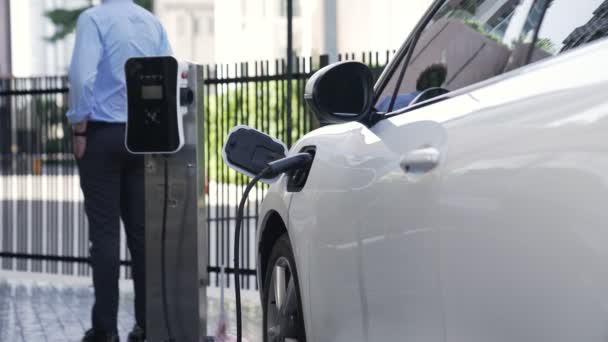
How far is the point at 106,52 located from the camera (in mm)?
7301

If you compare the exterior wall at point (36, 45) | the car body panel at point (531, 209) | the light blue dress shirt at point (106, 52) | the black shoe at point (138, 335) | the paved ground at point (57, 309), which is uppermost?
the exterior wall at point (36, 45)

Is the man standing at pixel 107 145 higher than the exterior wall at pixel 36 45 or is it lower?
lower

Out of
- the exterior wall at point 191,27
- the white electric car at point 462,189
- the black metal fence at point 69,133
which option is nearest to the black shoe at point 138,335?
the black metal fence at point 69,133

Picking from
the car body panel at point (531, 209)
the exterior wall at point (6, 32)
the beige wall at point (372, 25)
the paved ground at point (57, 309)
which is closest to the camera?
the car body panel at point (531, 209)

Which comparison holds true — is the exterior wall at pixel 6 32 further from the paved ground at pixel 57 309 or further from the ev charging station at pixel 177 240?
the ev charging station at pixel 177 240

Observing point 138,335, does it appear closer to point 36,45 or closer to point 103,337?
point 103,337

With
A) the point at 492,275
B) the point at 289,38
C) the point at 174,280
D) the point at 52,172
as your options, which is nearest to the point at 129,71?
the point at 174,280

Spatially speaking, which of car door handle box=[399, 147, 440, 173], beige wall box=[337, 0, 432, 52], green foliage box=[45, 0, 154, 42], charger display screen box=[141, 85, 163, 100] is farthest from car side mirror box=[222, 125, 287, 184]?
green foliage box=[45, 0, 154, 42]

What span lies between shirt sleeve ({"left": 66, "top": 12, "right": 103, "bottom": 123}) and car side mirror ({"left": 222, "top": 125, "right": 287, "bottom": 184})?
2107 millimetres

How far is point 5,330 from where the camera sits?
831 centimetres

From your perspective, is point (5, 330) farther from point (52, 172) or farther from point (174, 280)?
point (52, 172)

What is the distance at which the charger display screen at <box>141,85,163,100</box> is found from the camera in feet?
21.4

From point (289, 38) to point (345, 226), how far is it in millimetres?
5902

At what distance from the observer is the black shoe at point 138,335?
7.39m
